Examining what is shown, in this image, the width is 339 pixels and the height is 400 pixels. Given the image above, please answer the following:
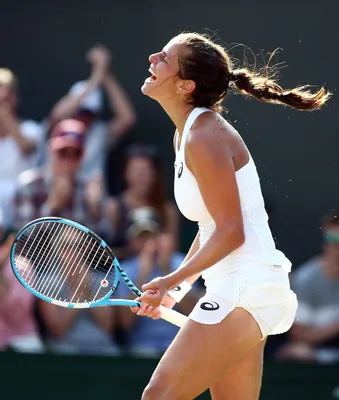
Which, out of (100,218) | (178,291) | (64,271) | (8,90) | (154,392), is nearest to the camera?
(154,392)

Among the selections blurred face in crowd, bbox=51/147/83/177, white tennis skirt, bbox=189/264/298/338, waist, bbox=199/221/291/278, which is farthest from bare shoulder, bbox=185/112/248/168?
blurred face in crowd, bbox=51/147/83/177

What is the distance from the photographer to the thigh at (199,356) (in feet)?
11.4

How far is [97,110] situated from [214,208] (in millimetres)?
3888

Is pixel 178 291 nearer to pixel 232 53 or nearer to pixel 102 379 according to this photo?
pixel 102 379

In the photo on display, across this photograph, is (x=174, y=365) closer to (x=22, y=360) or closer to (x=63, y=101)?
(x=22, y=360)

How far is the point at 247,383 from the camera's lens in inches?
151

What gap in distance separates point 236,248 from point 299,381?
2.95 meters

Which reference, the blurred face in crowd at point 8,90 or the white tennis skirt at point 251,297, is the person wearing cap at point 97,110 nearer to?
the blurred face in crowd at point 8,90

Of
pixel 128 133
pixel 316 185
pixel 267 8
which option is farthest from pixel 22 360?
pixel 267 8

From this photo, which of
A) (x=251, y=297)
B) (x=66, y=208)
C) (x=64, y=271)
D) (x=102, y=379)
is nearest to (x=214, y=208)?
(x=251, y=297)

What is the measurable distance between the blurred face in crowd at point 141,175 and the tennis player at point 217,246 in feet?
10.0

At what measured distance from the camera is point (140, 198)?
272 inches

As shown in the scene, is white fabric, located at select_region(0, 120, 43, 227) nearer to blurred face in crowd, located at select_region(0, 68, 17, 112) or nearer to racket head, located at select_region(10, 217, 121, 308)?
blurred face in crowd, located at select_region(0, 68, 17, 112)

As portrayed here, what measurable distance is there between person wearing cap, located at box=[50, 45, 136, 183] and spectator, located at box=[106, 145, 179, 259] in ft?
0.88
